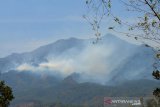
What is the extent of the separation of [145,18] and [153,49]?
1.19m

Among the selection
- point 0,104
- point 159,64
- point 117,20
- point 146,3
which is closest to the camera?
point 146,3

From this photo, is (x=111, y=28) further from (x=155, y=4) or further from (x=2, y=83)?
(x=2, y=83)

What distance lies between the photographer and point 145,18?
15961 millimetres

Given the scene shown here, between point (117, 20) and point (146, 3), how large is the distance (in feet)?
4.36

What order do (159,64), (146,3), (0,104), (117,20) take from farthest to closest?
(0,104) → (159,64) → (117,20) → (146,3)

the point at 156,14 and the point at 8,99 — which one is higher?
the point at 8,99

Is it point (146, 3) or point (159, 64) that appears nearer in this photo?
point (146, 3)

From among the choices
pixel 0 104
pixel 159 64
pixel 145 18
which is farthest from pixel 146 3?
pixel 0 104

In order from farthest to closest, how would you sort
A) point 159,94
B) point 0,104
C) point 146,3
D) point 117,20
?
point 159,94 → point 0,104 → point 117,20 → point 146,3

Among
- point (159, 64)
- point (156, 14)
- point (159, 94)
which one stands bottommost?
point (159, 64)

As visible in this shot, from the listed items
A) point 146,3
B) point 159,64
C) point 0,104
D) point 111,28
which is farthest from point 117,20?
point 0,104

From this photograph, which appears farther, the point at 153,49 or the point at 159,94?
the point at 159,94

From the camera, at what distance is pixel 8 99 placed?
105m

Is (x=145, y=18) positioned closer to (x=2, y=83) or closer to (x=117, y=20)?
(x=117, y=20)
